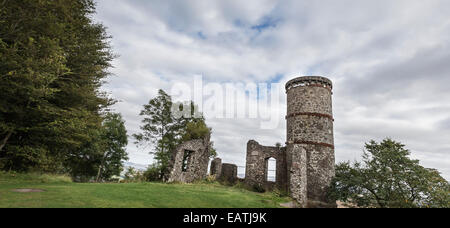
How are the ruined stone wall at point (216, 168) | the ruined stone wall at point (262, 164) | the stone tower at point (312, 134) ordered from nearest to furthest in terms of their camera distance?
the stone tower at point (312, 134) < the ruined stone wall at point (262, 164) < the ruined stone wall at point (216, 168)

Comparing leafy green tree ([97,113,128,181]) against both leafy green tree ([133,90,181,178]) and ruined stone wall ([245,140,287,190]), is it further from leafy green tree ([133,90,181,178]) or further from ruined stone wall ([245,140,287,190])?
ruined stone wall ([245,140,287,190])

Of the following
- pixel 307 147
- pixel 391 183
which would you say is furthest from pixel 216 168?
pixel 391 183

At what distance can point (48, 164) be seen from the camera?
33.3 feet

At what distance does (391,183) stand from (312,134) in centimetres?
510

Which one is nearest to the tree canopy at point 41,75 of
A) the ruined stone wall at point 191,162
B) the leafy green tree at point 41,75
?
the leafy green tree at point 41,75

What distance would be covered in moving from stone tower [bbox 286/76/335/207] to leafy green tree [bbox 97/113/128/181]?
751 inches

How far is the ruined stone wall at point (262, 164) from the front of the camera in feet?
49.4

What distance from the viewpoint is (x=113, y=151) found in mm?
22828

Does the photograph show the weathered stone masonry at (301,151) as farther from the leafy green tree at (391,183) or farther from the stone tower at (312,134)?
the leafy green tree at (391,183)

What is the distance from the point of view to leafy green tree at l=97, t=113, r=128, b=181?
72.8ft

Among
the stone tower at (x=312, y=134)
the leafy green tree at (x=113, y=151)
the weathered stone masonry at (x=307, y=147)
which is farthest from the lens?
the leafy green tree at (x=113, y=151)

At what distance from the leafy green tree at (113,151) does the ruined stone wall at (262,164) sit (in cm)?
1592

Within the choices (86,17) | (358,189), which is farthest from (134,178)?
(358,189)
